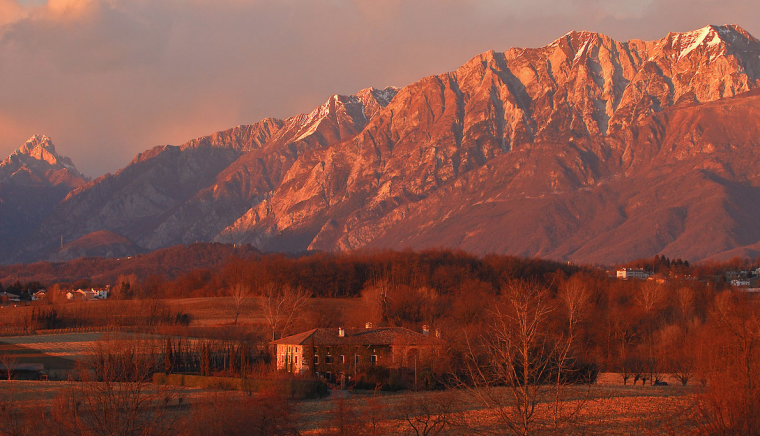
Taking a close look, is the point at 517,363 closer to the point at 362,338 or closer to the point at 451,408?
the point at 451,408

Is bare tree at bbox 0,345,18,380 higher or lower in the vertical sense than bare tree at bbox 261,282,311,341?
lower

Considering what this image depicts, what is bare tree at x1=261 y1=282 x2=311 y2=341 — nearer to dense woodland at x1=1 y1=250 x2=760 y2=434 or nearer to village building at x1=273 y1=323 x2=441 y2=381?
dense woodland at x1=1 y1=250 x2=760 y2=434

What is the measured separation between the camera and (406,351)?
83.9 metres

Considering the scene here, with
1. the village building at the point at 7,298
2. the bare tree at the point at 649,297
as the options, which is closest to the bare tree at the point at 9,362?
the bare tree at the point at 649,297

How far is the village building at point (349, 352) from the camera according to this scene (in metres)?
82.9

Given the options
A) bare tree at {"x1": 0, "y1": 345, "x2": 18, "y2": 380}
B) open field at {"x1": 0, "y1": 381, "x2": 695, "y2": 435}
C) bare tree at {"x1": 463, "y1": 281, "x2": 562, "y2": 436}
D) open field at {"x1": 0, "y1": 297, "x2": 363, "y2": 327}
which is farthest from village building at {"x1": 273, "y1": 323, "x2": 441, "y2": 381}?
bare tree at {"x1": 463, "y1": 281, "x2": 562, "y2": 436}

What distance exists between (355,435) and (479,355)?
3313 cm

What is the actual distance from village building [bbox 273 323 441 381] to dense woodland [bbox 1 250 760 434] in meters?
2.74

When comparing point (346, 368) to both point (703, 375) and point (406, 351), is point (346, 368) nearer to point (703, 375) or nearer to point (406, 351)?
point (406, 351)

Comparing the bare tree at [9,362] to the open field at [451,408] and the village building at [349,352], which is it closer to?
the open field at [451,408]

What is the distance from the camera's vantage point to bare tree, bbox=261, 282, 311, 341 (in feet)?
364

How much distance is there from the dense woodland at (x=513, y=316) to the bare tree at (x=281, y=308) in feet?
A: 1.61

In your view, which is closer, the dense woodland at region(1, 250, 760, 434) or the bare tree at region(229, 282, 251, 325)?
the dense woodland at region(1, 250, 760, 434)

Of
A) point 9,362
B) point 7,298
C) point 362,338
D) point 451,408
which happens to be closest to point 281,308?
point 362,338
